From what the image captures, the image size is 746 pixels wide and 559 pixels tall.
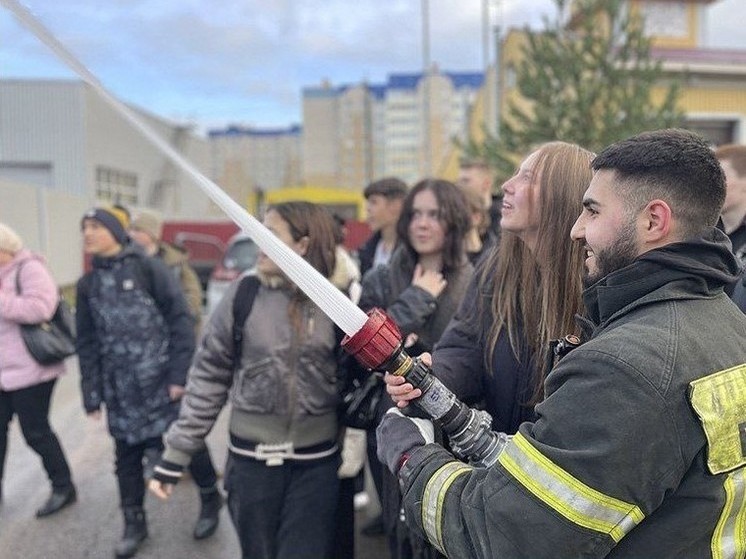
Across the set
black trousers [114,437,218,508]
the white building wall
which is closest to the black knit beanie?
black trousers [114,437,218,508]

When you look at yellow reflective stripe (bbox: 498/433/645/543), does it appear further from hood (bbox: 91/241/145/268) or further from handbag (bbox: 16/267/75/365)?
handbag (bbox: 16/267/75/365)

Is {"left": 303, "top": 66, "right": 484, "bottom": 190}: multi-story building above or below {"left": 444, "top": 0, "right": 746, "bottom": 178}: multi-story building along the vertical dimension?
above

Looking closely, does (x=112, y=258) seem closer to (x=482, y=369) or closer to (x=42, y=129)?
(x=482, y=369)

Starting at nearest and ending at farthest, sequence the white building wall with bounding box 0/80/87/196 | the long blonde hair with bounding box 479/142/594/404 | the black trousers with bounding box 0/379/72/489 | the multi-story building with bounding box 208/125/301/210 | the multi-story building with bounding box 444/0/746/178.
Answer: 1. the long blonde hair with bounding box 479/142/594/404
2. the black trousers with bounding box 0/379/72/489
3. the multi-story building with bounding box 444/0/746/178
4. the white building wall with bounding box 0/80/87/196
5. the multi-story building with bounding box 208/125/301/210

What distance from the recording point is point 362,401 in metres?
2.65

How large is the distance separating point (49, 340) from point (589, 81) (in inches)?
347

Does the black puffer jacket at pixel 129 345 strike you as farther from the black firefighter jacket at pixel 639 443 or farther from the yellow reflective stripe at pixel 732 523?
the yellow reflective stripe at pixel 732 523

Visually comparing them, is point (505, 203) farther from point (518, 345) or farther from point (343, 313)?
point (343, 313)

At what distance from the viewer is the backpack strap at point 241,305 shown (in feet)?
8.67

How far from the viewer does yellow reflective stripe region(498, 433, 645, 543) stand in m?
1.10

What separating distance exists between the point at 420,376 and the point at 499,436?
0.25 m

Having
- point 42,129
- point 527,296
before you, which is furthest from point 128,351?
point 42,129

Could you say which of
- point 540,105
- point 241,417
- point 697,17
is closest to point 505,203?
point 241,417

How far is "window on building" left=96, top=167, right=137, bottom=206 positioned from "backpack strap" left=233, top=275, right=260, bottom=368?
22.4m
